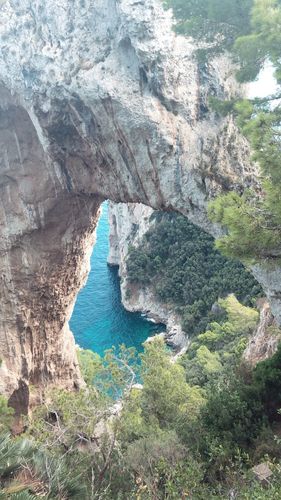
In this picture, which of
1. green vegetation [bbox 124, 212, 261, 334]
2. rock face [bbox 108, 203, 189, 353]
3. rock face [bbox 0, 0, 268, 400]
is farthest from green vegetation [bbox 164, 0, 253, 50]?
rock face [bbox 108, 203, 189, 353]

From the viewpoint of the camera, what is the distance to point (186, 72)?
10.7 metres

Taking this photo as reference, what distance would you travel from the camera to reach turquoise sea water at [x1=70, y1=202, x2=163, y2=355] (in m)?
34.5

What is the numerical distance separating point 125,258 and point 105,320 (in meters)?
8.37

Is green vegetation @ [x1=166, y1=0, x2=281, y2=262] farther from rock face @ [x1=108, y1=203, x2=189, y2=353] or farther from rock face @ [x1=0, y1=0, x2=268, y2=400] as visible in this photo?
rock face @ [x1=108, y1=203, x2=189, y2=353]

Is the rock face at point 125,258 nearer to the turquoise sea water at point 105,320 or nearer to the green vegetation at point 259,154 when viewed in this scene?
the turquoise sea water at point 105,320

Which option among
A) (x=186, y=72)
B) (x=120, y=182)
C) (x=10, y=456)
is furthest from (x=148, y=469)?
(x=186, y=72)

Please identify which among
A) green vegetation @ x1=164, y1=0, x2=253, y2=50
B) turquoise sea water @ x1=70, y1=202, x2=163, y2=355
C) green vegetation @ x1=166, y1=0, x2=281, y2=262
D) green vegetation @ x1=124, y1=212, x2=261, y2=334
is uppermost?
green vegetation @ x1=164, y1=0, x2=253, y2=50

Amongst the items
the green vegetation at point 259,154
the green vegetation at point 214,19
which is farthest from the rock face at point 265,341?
the green vegetation at point 214,19

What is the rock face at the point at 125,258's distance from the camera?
114 feet

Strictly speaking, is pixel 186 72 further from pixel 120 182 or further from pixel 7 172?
pixel 7 172

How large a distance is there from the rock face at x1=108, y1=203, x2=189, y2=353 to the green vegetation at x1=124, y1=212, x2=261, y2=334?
0.78 metres

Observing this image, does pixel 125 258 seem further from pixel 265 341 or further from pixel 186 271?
pixel 265 341

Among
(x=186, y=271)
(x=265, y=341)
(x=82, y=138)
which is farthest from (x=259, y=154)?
(x=186, y=271)

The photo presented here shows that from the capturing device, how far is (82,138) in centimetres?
1270
